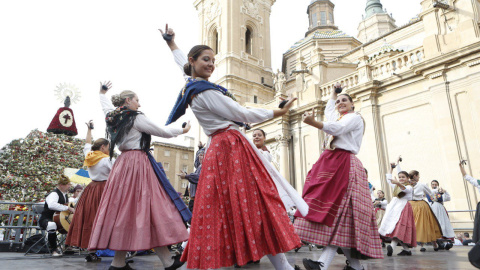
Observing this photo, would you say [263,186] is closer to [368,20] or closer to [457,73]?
[457,73]

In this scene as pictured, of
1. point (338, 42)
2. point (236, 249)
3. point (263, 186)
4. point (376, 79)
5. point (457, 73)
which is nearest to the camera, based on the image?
point (236, 249)

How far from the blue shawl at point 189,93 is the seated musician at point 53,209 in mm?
3867

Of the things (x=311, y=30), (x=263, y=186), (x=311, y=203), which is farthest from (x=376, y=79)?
(x=311, y=30)

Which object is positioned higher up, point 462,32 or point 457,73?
point 462,32

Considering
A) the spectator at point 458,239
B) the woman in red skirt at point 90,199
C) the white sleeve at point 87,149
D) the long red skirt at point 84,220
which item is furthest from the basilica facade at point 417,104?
the long red skirt at point 84,220

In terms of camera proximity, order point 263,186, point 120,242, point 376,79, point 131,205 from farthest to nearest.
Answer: point 376,79, point 131,205, point 120,242, point 263,186

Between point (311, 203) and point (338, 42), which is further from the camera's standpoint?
point (338, 42)

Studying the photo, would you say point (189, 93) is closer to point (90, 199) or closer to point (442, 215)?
point (90, 199)

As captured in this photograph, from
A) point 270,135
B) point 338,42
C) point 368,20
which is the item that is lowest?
point 270,135

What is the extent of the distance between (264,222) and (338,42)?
2941cm

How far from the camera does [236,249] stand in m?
2.15

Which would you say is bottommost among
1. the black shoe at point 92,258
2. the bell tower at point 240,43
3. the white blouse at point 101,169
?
the black shoe at point 92,258

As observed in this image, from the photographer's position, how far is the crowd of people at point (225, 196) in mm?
2217

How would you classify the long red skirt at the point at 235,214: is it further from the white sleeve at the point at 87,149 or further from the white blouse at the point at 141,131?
the white sleeve at the point at 87,149
